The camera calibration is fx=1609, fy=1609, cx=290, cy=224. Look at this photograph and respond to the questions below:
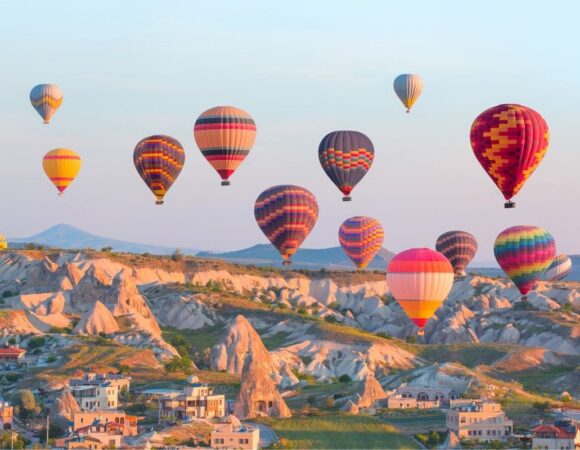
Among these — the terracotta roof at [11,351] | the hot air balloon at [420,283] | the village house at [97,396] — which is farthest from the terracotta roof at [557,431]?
the terracotta roof at [11,351]

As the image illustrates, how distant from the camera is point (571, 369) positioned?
196 metres

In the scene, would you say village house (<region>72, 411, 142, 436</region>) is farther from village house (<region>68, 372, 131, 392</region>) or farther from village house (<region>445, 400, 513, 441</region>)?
village house (<region>445, 400, 513, 441</region>)

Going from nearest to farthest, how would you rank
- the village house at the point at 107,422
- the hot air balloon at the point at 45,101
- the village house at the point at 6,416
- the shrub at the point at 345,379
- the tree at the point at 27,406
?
the village house at the point at 107,422 → the village house at the point at 6,416 → the tree at the point at 27,406 → the shrub at the point at 345,379 → the hot air balloon at the point at 45,101

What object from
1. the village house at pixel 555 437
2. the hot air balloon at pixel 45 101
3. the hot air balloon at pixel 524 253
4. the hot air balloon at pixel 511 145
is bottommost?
the village house at pixel 555 437

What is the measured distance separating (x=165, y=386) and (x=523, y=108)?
49.5 m

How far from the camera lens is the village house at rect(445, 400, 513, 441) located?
425ft

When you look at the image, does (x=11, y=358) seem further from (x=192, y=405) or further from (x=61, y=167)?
(x=192, y=405)

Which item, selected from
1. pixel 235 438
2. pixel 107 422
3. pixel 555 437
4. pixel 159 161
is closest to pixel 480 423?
pixel 555 437

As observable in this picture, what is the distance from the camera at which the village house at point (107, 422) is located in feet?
412

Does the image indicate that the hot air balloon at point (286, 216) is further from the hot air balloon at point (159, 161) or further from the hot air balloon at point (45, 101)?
the hot air balloon at point (45, 101)

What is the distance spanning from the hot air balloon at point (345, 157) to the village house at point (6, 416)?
40199 millimetres

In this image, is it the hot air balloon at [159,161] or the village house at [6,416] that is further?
the hot air balloon at [159,161]

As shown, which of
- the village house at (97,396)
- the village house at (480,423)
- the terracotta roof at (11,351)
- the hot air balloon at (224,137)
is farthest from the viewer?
the terracotta roof at (11,351)

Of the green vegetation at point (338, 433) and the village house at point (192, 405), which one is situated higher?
the village house at point (192, 405)
